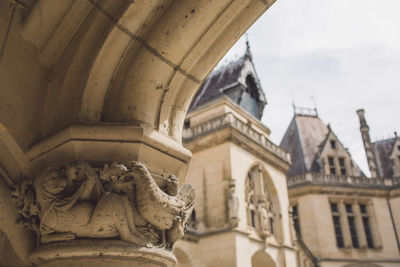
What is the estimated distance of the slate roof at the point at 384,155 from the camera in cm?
2542

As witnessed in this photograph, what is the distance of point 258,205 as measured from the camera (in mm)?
14461

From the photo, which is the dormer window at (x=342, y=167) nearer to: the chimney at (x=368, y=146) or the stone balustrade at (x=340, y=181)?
the stone balustrade at (x=340, y=181)

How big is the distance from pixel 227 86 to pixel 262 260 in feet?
29.2

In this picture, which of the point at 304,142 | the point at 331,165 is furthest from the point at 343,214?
the point at 304,142

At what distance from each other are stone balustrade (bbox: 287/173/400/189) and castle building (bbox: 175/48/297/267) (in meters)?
4.71

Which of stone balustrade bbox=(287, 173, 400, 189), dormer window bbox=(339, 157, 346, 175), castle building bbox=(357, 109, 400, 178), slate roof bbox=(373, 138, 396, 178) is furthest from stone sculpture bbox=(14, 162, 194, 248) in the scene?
slate roof bbox=(373, 138, 396, 178)

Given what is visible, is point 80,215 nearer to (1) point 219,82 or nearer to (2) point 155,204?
(2) point 155,204

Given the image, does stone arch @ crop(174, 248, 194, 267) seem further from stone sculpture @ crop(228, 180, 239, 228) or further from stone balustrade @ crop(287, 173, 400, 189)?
stone balustrade @ crop(287, 173, 400, 189)

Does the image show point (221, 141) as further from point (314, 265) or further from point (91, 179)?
point (91, 179)

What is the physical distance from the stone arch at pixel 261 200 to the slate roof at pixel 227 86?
461cm

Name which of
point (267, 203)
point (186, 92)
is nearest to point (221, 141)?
point (267, 203)

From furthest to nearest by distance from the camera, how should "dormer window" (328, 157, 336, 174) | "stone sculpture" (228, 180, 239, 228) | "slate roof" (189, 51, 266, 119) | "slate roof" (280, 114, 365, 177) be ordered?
"slate roof" (280, 114, 365, 177) < "dormer window" (328, 157, 336, 174) < "slate roof" (189, 51, 266, 119) < "stone sculpture" (228, 180, 239, 228)

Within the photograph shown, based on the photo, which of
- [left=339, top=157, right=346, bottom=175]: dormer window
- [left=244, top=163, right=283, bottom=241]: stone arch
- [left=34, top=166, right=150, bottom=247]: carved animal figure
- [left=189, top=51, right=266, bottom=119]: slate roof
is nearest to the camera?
[left=34, top=166, right=150, bottom=247]: carved animal figure

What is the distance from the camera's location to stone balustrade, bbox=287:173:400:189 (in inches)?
838
